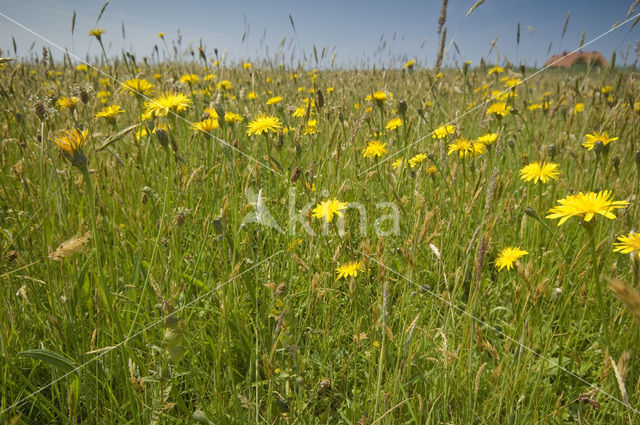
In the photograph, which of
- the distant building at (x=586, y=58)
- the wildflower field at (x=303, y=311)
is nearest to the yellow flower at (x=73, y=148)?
the wildflower field at (x=303, y=311)

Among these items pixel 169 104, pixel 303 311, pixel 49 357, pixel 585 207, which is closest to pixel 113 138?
pixel 49 357

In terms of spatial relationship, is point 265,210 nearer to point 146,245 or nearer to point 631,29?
point 146,245

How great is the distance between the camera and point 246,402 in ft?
3.28

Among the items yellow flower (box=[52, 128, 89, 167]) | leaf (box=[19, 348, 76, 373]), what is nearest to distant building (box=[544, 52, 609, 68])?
yellow flower (box=[52, 128, 89, 167])

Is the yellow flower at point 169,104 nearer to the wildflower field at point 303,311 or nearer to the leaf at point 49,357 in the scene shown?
the wildflower field at point 303,311

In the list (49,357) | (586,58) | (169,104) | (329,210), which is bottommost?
(49,357)

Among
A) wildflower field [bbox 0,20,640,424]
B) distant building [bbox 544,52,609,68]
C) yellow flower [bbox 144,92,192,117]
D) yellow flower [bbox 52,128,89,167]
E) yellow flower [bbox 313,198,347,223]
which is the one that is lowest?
wildflower field [bbox 0,20,640,424]

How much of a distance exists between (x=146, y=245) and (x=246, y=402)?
1.06m

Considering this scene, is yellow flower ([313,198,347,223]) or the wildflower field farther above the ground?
yellow flower ([313,198,347,223])

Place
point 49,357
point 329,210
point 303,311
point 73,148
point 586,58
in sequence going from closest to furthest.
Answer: point 49,357 < point 73,148 < point 329,210 < point 303,311 < point 586,58

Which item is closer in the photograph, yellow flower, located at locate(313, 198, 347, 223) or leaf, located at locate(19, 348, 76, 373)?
leaf, located at locate(19, 348, 76, 373)

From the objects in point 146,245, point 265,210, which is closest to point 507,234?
point 265,210

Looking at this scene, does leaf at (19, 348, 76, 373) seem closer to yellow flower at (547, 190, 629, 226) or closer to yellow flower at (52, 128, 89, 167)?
yellow flower at (52, 128, 89, 167)

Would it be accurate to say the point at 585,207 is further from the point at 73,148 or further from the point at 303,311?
the point at 73,148
